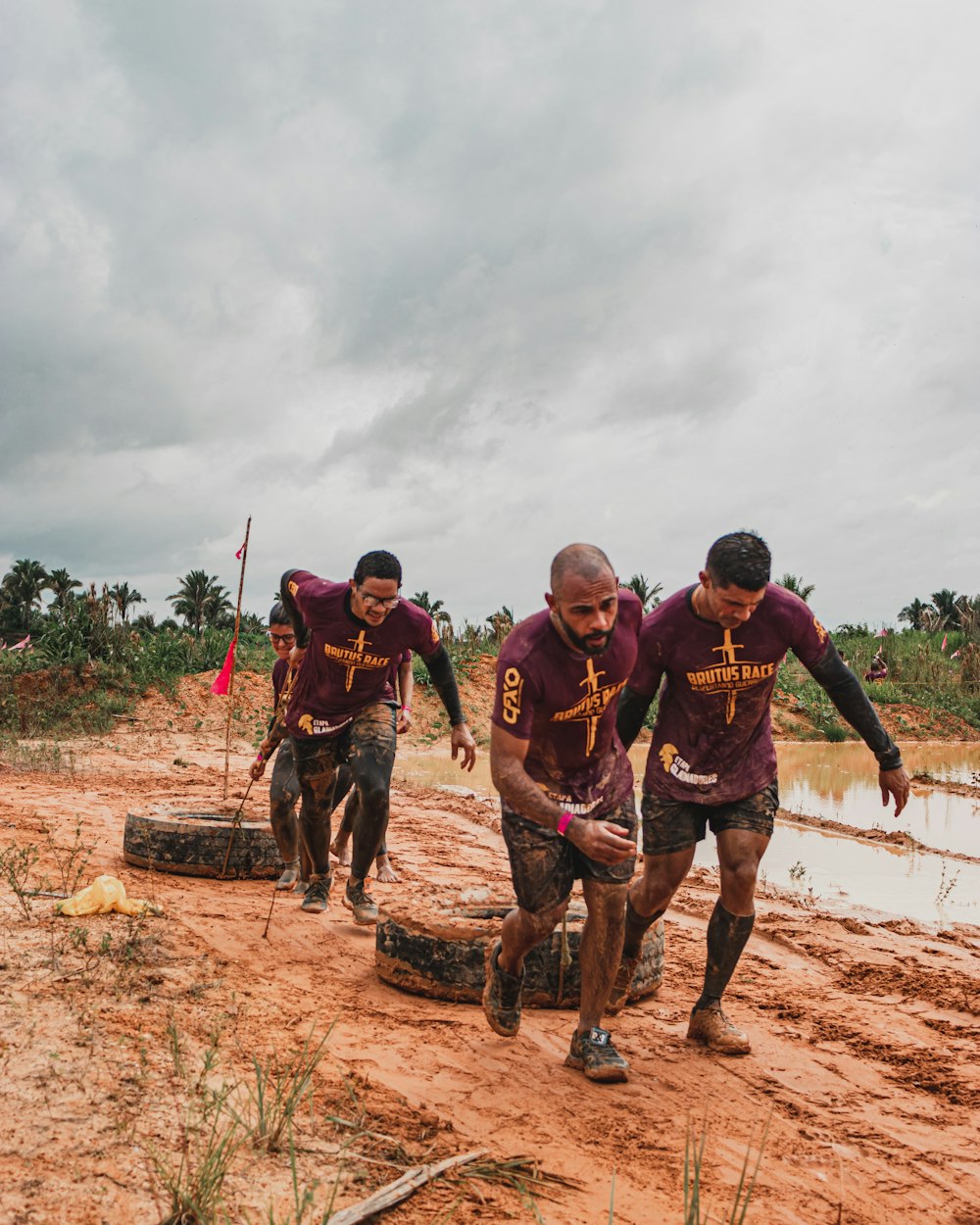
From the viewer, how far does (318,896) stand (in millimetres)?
6516

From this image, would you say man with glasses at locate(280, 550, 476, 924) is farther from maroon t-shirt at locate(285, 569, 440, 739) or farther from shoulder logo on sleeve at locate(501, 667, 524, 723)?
shoulder logo on sleeve at locate(501, 667, 524, 723)

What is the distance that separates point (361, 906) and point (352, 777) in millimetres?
792

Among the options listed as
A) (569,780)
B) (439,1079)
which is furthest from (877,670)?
(439,1079)

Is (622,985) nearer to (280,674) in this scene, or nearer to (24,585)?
(280,674)

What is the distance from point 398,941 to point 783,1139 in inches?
80.8

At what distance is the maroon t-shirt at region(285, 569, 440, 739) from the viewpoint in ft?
19.9

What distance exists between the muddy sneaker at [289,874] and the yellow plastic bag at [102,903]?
5.33ft

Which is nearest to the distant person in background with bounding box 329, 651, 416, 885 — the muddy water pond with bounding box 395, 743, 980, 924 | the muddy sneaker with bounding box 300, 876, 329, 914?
the muddy sneaker with bounding box 300, 876, 329, 914

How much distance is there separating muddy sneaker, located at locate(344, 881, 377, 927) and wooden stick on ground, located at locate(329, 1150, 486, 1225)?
128 inches

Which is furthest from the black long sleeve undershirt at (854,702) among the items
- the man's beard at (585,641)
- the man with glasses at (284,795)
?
the man with glasses at (284,795)

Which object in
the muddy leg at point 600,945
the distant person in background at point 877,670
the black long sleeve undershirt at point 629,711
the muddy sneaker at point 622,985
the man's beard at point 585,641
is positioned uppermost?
the distant person in background at point 877,670

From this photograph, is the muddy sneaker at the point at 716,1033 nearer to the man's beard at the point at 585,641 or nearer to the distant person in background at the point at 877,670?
the man's beard at the point at 585,641

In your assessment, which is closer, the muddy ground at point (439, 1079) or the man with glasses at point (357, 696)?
the muddy ground at point (439, 1079)

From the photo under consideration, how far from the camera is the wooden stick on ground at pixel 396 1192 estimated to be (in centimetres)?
253
